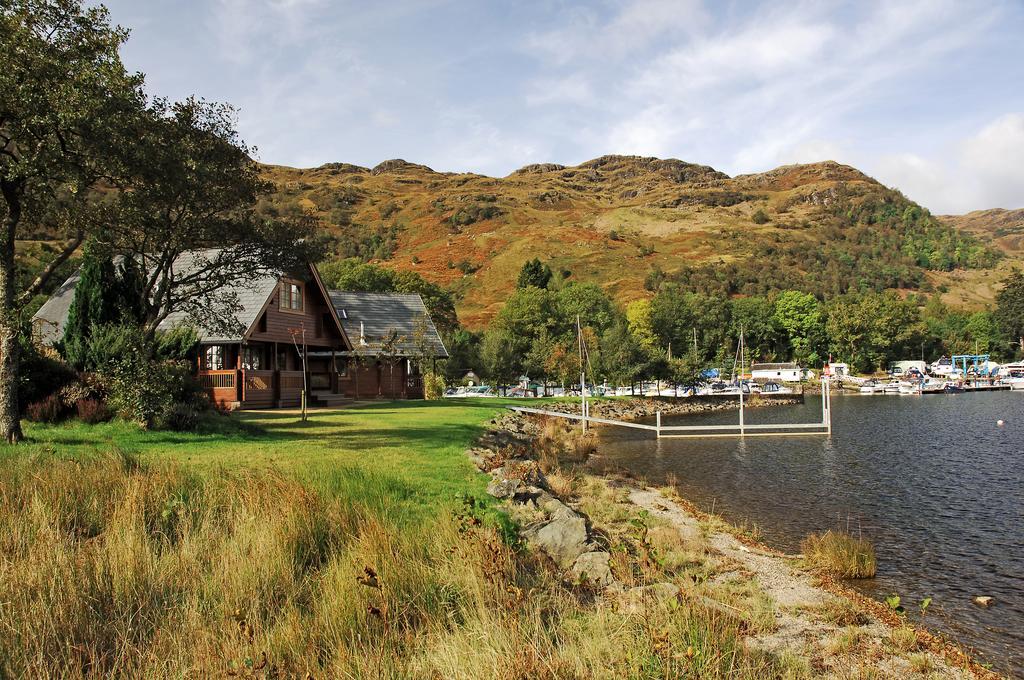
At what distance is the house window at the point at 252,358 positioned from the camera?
105 feet

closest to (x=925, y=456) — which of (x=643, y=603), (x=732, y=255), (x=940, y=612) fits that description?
(x=940, y=612)

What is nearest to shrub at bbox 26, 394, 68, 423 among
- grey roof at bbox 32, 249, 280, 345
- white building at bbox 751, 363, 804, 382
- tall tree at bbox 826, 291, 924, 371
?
grey roof at bbox 32, 249, 280, 345

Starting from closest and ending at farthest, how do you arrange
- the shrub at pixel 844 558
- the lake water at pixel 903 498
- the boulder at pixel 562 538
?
the boulder at pixel 562 538
the lake water at pixel 903 498
the shrub at pixel 844 558

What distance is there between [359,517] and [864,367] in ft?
425

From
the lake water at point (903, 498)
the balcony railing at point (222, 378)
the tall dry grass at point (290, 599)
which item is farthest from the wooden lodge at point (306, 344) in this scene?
the lake water at point (903, 498)

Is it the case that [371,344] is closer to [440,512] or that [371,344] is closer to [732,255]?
[440,512]

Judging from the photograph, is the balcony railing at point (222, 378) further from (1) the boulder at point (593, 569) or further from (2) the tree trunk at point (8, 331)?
(1) the boulder at point (593, 569)

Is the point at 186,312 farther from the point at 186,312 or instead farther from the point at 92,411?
the point at 92,411

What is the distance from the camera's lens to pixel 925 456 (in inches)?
1097

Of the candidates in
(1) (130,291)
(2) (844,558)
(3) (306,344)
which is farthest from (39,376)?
(2) (844,558)

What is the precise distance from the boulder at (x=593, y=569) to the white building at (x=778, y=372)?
9971cm

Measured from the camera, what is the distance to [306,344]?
3597 centimetres

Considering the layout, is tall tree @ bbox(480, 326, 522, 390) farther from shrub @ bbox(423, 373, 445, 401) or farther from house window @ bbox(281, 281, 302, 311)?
house window @ bbox(281, 281, 302, 311)

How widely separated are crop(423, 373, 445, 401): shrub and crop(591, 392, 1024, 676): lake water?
1142 centimetres
